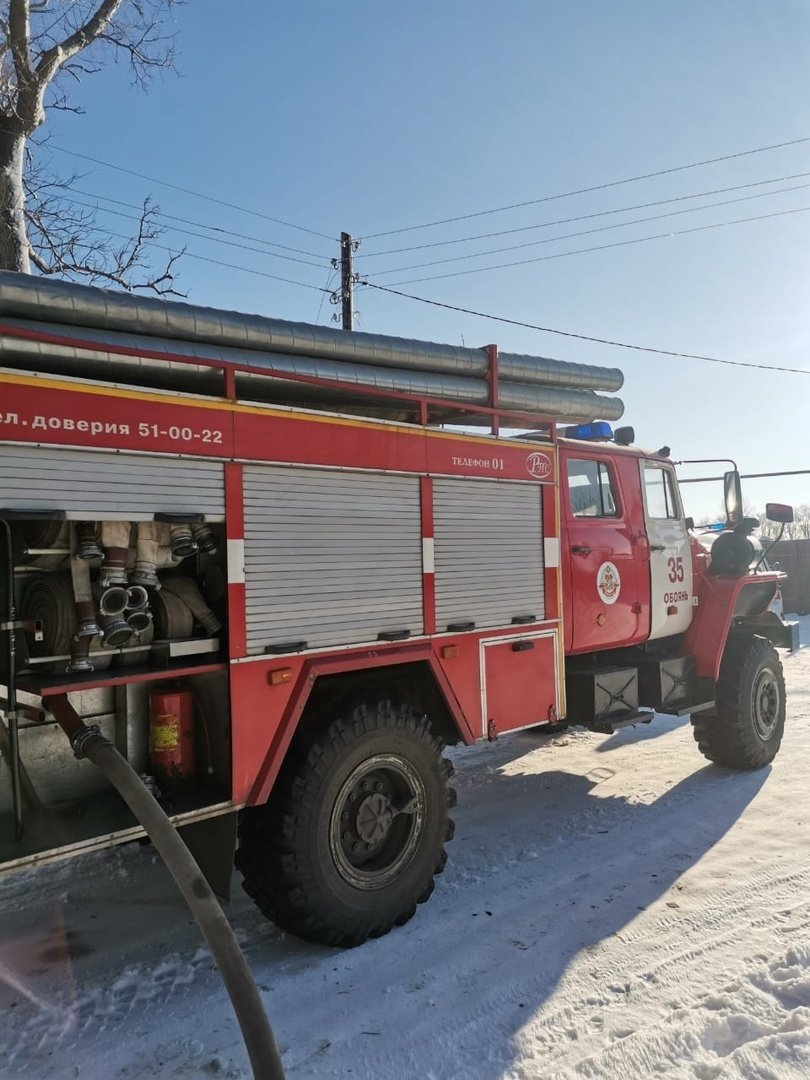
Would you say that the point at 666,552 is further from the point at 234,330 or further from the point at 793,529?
the point at 793,529

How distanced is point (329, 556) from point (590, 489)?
2.66m

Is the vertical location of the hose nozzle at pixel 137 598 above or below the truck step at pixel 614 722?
above

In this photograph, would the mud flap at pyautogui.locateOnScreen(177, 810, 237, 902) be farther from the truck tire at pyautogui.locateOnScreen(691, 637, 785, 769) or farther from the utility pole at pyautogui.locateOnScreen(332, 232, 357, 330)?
the utility pole at pyautogui.locateOnScreen(332, 232, 357, 330)

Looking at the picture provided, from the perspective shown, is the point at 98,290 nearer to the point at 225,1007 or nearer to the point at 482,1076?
the point at 225,1007

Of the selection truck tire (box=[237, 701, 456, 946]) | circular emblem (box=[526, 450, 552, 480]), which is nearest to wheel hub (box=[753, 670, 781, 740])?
circular emblem (box=[526, 450, 552, 480])

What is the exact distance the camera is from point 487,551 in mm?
4781

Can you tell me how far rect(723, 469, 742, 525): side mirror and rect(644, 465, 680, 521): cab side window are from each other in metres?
0.47

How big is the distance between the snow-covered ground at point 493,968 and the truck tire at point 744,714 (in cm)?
93

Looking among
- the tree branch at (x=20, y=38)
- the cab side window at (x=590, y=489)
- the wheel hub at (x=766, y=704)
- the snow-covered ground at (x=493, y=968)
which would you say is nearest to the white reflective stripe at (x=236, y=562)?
the snow-covered ground at (x=493, y=968)

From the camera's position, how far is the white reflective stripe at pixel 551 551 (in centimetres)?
518

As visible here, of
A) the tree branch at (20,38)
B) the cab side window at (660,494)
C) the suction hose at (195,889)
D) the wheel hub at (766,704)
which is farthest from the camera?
the tree branch at (20,38)

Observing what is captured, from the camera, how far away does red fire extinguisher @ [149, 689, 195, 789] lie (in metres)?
3.57

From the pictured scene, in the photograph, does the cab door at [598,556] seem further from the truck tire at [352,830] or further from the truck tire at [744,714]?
the truck tire at [352,830]

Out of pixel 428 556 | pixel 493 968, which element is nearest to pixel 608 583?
pixel 428 556
